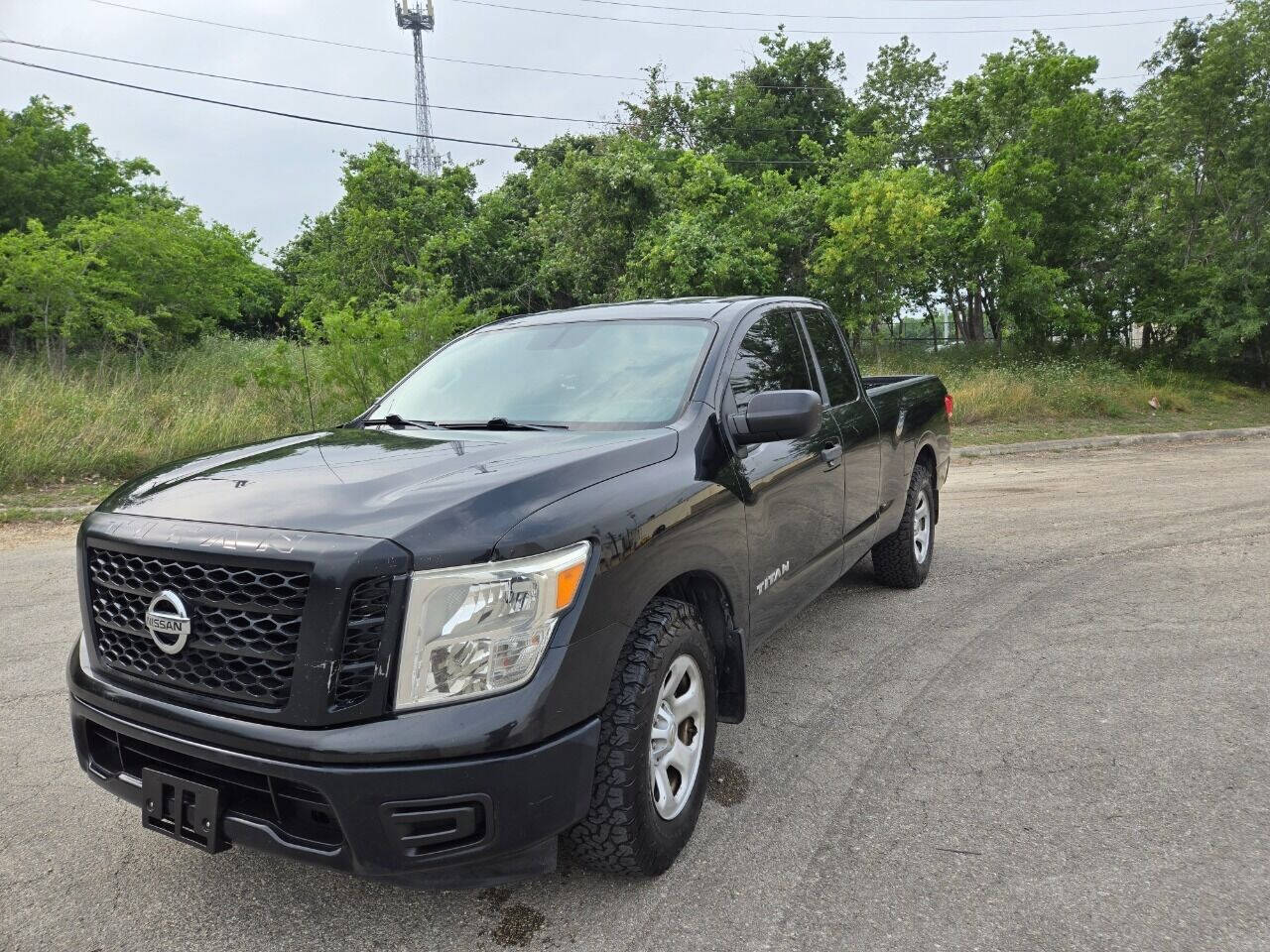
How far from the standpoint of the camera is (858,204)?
69.7 feet

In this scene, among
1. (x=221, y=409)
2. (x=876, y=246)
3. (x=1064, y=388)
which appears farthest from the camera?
(x=876, y=246)

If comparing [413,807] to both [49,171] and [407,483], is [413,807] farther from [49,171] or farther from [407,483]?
[49,171]

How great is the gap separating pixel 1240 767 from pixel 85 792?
4.27m

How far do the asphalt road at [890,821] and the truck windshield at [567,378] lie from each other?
57.3 inches

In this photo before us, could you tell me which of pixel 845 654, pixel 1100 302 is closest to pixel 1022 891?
pixel 845 654

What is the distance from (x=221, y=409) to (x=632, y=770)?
463 inches

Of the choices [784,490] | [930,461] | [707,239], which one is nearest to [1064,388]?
[707,239]

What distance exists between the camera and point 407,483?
2.34 metres

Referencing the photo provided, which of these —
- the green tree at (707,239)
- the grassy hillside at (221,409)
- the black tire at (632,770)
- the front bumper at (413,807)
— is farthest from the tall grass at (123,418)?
the green tree at (707,239)

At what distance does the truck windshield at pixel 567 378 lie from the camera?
323cm

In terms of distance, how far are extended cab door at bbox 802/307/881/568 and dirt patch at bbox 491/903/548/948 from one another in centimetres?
245

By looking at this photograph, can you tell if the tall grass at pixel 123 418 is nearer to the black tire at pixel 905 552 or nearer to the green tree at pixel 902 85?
the black tire at pixel 905 552

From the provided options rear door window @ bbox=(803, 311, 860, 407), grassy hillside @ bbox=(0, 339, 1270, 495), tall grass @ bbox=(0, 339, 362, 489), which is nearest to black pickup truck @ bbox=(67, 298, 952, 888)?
rear door window @ bbox=(803, 311, 860, 407)

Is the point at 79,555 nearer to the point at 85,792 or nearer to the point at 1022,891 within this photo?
the point at 85,792
